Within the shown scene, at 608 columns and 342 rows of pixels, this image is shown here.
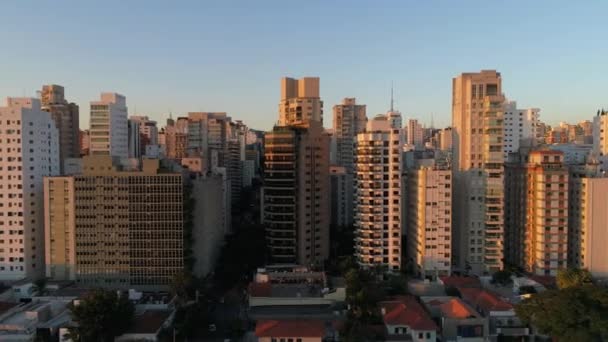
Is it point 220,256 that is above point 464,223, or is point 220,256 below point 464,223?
below

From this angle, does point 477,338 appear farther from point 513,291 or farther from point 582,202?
point 582,202

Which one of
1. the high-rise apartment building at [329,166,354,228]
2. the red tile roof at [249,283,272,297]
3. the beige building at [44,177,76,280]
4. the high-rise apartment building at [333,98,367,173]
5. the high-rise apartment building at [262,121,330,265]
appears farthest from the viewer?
the high-rise apartment building at [333,98,367,173]

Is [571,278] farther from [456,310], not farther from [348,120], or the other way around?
[348,120]

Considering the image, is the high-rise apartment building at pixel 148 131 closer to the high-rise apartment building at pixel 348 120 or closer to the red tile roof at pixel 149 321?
the high-rise apartment building at pixel 348 120

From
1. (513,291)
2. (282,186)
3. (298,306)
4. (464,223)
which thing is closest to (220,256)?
(282,186)

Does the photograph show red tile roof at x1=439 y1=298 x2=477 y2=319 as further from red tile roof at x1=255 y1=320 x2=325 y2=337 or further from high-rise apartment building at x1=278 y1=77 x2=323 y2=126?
high-rise apartment building at x1=278 y1=77 x2=323 y2=126

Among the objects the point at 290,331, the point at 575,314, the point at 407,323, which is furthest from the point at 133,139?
the point at 575,314

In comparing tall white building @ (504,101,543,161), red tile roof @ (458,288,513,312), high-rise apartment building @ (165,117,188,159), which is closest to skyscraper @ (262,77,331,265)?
red tile roof @ (458,288,513,312)
